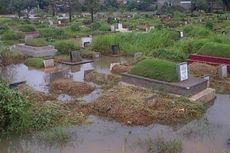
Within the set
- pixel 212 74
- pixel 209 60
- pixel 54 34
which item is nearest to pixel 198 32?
pixel 209 60

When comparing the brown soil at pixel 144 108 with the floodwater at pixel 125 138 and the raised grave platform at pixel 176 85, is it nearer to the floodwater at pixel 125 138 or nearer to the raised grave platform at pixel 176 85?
the floodwater at pixel 125 138

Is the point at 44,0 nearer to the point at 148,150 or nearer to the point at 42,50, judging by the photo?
the point at 42,50

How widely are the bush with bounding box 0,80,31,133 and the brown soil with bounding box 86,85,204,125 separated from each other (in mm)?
2582

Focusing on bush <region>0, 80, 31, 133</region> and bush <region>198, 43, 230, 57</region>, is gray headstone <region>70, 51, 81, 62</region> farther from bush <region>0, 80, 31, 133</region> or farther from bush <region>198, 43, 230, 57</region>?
bush <region>0, 80, 31, 133</region>

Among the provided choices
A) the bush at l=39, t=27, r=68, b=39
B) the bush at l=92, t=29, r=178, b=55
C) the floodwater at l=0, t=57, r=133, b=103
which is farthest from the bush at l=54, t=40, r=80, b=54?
the bush at l=39, t=27, r=68, b=39

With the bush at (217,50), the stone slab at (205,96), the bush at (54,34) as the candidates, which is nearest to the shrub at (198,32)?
the bush at (217,50)

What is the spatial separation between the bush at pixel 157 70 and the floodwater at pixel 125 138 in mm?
2558

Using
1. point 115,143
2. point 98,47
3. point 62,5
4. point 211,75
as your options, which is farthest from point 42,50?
point 62,5

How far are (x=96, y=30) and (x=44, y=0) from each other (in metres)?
34.9

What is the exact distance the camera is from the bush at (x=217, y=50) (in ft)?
56.2

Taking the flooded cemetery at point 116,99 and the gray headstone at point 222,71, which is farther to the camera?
the gray headstone at point 222,71

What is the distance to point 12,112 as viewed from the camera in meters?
9.89

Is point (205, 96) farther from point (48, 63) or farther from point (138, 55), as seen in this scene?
point (48, 63)

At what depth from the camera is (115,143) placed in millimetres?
9977
